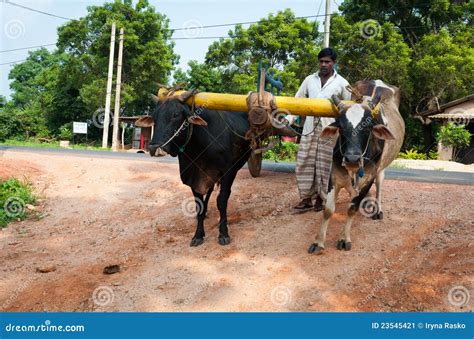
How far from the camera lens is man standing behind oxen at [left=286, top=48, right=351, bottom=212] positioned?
5.12 meters

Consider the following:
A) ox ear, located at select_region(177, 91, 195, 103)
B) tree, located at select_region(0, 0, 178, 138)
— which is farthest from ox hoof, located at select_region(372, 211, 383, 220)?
tree, located at select_region(0, 0, 178, 138)

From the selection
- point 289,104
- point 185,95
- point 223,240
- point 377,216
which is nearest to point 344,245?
point 377,216

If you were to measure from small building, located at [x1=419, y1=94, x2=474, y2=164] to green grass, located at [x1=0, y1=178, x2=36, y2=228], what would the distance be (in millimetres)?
16791

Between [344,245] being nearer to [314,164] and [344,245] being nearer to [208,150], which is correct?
[314,164]

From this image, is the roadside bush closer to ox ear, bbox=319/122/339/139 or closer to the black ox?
the black ox

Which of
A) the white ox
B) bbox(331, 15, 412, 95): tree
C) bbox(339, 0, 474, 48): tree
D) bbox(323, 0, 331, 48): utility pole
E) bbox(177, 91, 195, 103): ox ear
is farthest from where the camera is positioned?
bbox(339, 0, 474, 48): tree

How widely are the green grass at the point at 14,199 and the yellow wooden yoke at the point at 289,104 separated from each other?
15.0 ft

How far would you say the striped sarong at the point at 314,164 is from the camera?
16.9 ft

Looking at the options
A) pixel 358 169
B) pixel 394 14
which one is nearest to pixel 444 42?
pixel 394 14

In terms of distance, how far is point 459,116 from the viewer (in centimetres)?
1861

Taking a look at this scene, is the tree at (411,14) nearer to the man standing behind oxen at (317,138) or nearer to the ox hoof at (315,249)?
the man standing behind oxen at (317,138)

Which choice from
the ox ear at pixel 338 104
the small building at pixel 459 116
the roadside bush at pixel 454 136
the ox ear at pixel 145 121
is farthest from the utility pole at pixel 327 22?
the ox ear at pixel 145 121

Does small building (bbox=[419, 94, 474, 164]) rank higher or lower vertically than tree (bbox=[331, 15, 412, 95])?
lower

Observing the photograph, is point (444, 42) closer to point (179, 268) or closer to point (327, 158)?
point (327, 158)
